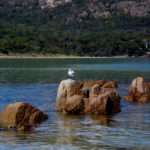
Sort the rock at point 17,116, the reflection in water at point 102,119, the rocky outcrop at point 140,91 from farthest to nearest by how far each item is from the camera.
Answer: the rocky outcrop at point 140,91 → the reflection in water at point 102,119 → the rock at point 17,116

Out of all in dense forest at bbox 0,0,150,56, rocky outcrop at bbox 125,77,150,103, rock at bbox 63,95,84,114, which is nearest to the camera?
rock at bbox 63,95,84,114

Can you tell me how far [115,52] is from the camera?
170m

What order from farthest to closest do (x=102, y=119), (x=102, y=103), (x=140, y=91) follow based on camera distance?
(x=140, y=91) → (x=102, y=103) → (x=102, y=119)

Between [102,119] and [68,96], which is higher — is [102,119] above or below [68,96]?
below

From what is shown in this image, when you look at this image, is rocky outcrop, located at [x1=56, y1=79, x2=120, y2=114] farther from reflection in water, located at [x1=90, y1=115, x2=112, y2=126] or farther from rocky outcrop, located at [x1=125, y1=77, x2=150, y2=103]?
rocky outcrop, located at [x1=125, y1=77, x2=150, y2=103]

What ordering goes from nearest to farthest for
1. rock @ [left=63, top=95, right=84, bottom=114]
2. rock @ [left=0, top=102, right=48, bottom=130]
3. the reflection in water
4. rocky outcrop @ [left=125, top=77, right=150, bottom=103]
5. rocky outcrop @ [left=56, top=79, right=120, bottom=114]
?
rock @ [left=0, top=102, right=48, bottom=130], the reflection in water, rock @ [left=63, top=95, right=84, bottom=114], rocky outcrop @ [left=56, top=79, right=120, bottom=114], rocky outcrop @ [left=125, top=77, right=150, bottom=103]

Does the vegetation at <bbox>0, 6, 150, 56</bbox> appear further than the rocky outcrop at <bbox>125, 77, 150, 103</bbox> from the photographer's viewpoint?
Yes

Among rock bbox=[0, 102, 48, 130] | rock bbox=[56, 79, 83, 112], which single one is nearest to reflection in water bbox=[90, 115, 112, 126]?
rock bbox=[56, 79, 83, 112]

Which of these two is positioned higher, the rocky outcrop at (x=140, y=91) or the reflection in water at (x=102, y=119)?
the rocky outcrop at (x=140, y=91)

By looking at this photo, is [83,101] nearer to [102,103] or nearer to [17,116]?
[102,103]

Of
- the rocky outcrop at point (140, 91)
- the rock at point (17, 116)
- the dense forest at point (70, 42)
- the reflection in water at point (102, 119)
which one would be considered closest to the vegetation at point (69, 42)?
the dense forest at point (70, 42)

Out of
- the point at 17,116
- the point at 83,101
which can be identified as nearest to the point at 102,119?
the point at 83,101

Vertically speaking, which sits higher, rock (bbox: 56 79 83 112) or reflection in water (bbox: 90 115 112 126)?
rock (bbox: 56 79 83 112)

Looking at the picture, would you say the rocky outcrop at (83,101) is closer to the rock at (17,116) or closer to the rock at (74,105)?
the rock at (74,105)
